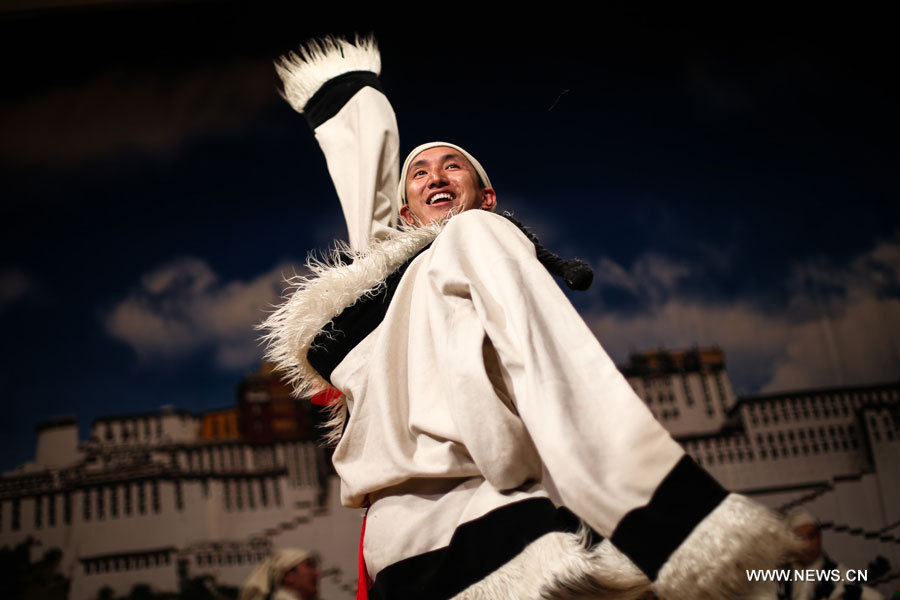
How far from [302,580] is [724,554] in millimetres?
2531

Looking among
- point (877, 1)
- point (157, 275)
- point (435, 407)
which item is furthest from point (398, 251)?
point (877, 1)

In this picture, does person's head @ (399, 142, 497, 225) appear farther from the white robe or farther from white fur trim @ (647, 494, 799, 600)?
white fur trim @ (647, 494, 799, 600)

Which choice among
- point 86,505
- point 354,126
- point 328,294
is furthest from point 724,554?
point 86,505

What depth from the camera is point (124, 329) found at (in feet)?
15.9

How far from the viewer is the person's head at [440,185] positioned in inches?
53.6

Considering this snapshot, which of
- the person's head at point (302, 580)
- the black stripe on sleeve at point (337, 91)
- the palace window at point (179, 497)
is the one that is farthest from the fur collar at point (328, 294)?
the palace window at point (179, 497)

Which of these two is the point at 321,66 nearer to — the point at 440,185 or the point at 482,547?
the point at 440,185

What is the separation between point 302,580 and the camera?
9.24ft

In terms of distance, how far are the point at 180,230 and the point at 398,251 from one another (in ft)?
13.8

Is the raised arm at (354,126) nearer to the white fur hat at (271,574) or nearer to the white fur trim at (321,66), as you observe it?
the white fur trim at (321,66)

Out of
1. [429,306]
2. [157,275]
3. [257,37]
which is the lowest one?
[429,306]

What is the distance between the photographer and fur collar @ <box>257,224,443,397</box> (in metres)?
1.12

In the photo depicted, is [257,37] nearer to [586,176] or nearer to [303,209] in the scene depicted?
[303,209]

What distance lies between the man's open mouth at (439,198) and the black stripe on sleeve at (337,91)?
0.58 metres
